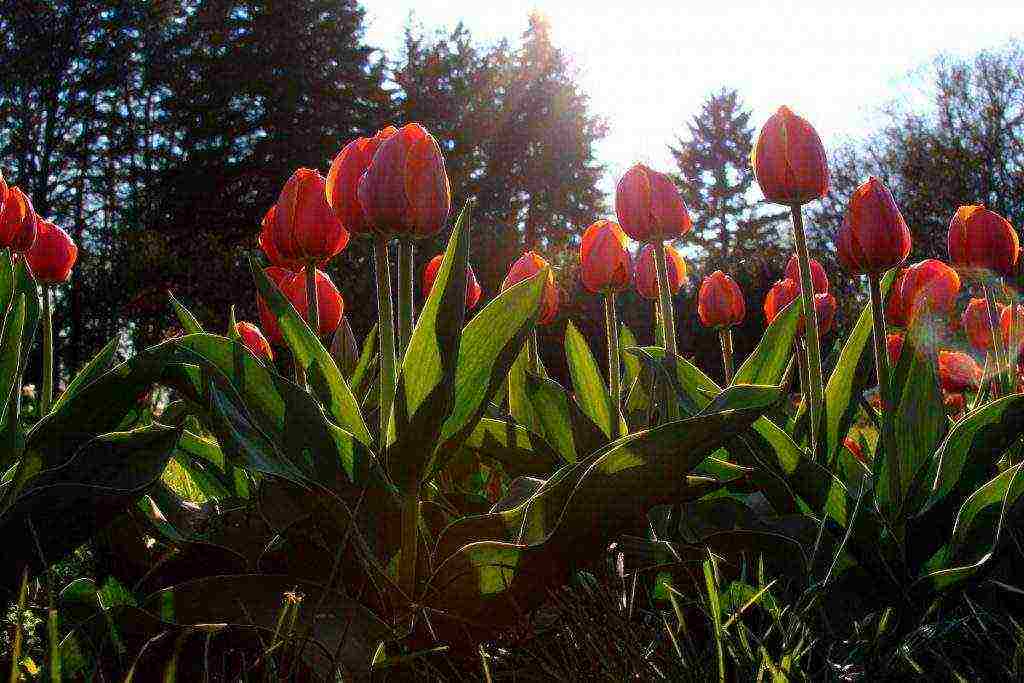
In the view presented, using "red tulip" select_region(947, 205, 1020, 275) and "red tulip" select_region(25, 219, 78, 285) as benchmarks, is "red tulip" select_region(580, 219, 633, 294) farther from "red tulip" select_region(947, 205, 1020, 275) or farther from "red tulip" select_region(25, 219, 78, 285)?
"red tulip" select_region(25, 219, 78, 285)

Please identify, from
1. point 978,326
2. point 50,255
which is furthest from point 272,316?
point 978,326

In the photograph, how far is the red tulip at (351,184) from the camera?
1103 millimetres

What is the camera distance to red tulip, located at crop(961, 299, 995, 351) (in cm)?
180

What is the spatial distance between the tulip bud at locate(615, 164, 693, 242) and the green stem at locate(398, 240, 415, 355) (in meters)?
0.45

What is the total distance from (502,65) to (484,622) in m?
24.5

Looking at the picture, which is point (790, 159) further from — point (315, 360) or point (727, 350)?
point (315, 360)

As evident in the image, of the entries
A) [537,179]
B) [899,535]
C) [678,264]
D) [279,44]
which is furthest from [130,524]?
[537,179]

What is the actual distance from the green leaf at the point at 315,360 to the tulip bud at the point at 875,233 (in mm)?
744

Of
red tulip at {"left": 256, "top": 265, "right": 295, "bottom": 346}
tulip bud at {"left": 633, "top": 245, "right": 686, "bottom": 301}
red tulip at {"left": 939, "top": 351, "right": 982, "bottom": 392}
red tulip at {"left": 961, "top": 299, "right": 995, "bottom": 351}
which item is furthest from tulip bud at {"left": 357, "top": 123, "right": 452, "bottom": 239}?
red tulip at {"left": 939, "top": 351, "right": 982, "bottom": 392}

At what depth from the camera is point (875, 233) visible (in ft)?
3.96

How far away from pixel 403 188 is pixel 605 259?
0.73 metres

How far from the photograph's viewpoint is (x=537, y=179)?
23297mm

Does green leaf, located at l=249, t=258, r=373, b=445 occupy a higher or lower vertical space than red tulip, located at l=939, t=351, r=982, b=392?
higher

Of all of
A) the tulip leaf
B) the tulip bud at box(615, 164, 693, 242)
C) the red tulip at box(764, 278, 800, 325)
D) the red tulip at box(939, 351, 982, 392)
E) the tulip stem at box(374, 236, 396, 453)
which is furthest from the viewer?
the red tulip at box(939, 351, 982, 392)
